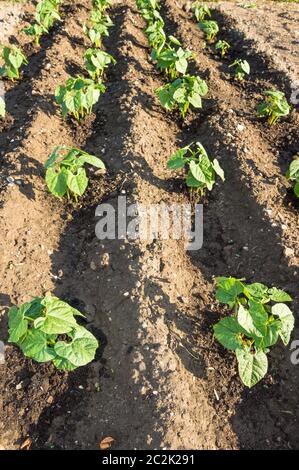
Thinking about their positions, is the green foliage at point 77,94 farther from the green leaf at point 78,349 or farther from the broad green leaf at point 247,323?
the broad green leaf at point 247,323

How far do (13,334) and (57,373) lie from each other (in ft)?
1.76

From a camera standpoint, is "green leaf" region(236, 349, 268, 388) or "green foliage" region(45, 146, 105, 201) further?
"green foliage" region(45, 146, 105, 201)

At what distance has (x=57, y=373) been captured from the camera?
2840 millimetres

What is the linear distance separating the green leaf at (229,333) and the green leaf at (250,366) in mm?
59

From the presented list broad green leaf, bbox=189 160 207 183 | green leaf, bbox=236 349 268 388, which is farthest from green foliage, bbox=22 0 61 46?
green leaf, bbox=236 349 268 388

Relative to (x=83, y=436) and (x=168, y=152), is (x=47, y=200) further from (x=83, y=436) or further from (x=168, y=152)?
(x=83, y=436)

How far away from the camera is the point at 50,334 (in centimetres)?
264

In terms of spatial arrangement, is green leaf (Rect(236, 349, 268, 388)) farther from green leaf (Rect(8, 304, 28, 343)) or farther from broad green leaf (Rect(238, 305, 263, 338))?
green leaf (Rect(8, 304, 28, 343))

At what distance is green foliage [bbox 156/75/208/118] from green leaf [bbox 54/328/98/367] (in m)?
2.77

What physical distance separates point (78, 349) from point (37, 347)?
9.8 inches

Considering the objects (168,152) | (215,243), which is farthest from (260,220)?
(168,152)

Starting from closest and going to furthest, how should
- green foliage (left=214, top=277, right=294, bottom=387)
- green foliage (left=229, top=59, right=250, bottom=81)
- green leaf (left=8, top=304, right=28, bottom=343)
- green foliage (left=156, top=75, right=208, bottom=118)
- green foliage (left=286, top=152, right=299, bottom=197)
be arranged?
green leaf (left=8, top=304, right=28, bottom=343), green foliage (left=214, top=277, right=294, bottom=387), green foliage (left=286, top=152, right=299, bottom=197), green foliage (left=156, top=75, right=208, bottom=118), green foliage (left=229, top=59, right=250, bottom=81)

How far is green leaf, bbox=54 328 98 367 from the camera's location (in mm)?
2502

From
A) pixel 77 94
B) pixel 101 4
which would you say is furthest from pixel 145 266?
pixel 101 4
